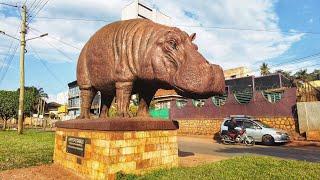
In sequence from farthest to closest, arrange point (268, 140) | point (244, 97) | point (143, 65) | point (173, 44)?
point (244, 97) → point (268, 140) → point (143, 65) → point (173, 44)

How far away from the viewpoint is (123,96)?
7047 mm

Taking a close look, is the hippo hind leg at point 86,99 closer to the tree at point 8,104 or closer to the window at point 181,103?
the window at point 181,103

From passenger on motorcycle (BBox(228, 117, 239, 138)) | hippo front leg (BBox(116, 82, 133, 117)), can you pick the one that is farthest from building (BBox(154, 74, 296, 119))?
hippo front leg (BBox(116, 82, 133, 117))

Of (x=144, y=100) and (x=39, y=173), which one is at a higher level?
Result: (x=144, y=100)

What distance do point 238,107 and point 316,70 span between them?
4064cm

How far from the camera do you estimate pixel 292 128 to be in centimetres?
2231

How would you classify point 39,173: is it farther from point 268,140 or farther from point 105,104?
point 268,140

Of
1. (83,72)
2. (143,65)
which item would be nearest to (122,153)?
(143,65)

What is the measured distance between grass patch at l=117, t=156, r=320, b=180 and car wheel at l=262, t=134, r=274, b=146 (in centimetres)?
1222

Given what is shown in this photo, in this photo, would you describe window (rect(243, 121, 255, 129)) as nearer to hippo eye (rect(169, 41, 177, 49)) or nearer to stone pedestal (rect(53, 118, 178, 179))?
stone pedestal (rect(53, 118, 178, 179))

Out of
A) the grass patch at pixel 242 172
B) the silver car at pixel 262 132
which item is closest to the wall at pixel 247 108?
the silver car at pixel 262 132

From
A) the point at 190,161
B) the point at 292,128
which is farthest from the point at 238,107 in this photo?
the point at 190,161

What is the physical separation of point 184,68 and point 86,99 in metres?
3.02

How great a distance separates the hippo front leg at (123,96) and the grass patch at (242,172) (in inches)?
54.4
